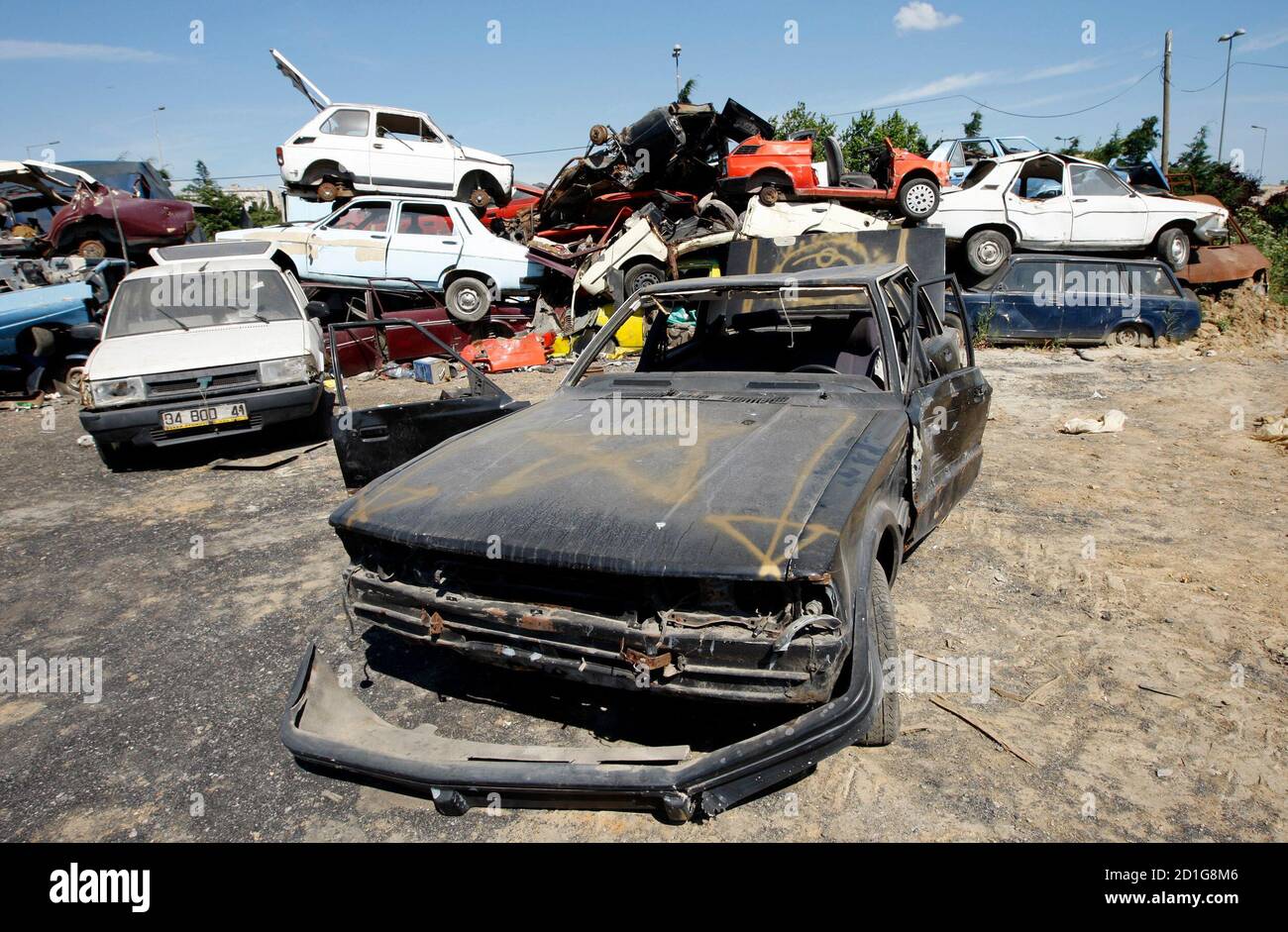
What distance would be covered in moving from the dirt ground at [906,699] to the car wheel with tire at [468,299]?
5814 millimetres

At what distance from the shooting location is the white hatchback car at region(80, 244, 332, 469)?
20.2 ft

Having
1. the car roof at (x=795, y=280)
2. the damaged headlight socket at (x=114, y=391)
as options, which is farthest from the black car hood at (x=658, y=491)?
the damaged headlight socket at (x=114, y=391)

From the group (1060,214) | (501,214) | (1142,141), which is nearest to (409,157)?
(501,214)

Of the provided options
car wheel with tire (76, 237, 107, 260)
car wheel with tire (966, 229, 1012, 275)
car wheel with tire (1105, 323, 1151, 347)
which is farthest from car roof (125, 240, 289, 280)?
car wheel with tire (1105, 323, 1151, 347)

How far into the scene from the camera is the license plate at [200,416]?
6152 millimetres

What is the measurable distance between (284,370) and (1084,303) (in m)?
9.76

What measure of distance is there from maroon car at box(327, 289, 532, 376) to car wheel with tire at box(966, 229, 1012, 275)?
21.3 ft

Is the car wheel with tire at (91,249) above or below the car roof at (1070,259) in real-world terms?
above

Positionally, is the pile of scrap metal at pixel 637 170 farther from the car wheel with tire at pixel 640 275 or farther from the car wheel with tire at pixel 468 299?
the car wheel with tire at pixel 468 299

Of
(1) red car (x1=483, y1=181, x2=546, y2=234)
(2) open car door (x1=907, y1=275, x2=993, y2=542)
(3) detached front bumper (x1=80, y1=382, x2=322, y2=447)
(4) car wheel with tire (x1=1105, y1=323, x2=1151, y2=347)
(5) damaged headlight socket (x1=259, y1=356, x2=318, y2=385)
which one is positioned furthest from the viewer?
(1) red car (x1=483, y1=181, x2=546, y2=234)

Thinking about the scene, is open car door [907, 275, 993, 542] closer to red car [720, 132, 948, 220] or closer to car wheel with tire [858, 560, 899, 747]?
car wheel with tire [858, 560, 899, 747]

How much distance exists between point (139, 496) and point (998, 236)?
426 inches

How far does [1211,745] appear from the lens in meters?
2.54
